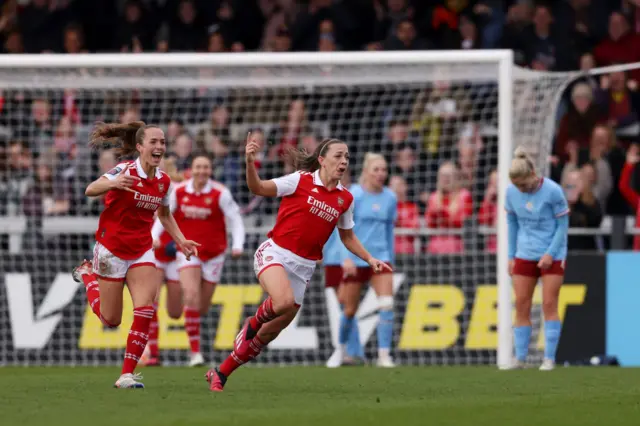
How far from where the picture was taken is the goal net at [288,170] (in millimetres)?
16344

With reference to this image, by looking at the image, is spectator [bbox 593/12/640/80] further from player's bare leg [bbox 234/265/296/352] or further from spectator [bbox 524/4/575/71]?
player's bare leg [bbox 234/265/296/352]

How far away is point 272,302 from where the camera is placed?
10242 millimetres

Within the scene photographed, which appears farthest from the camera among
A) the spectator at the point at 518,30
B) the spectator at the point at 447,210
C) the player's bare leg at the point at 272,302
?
the spectator at the point at 518,30

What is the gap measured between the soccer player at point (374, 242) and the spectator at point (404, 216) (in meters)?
1.47

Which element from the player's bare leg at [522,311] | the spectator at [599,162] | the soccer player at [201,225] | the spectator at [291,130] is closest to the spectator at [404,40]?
the spectator at [291,130]

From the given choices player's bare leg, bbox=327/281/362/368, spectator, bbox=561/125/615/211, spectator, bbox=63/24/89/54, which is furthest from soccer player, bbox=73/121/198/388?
spectator, bbox=63/24/89/54

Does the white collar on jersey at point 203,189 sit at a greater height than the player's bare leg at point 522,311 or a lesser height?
greater

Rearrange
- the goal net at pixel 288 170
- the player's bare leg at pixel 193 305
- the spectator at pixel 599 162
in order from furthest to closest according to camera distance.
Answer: the spectator at pixel 599 162 → the goal net at pixel 288 170 → the player's bare leg at pixel 193 305

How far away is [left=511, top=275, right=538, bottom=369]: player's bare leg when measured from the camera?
13.9m

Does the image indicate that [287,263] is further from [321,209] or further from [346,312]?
[346,312]

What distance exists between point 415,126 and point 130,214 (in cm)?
744

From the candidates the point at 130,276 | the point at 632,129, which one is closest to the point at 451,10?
the point at 632,129

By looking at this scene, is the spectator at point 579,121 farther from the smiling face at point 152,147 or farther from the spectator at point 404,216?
the smiling face at point 152,147

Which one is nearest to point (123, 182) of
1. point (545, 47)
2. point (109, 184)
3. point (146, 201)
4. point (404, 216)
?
point (109, 184)
